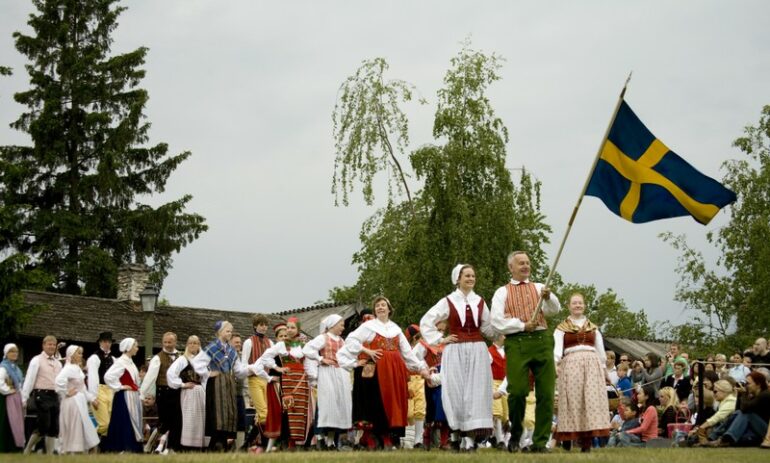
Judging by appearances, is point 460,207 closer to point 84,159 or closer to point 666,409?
point 666,409

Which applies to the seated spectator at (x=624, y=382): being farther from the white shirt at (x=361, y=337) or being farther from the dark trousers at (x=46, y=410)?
the dark trousers at (x=46, y=410)

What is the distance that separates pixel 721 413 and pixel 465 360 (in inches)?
202

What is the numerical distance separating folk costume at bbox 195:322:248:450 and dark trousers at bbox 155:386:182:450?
0.52m

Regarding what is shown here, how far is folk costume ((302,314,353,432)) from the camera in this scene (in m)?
16.7

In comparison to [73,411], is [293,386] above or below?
above

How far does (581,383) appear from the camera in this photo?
45.7 ft

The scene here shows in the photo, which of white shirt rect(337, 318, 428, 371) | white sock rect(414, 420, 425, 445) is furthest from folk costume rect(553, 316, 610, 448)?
white sock rect(414, 420, 425, 445)

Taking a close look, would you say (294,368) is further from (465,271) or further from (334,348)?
(465,271)

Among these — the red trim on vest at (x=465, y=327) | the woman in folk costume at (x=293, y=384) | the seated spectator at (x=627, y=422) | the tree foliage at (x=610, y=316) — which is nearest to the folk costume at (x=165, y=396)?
the woman in folk costume at (x=293, y=384)

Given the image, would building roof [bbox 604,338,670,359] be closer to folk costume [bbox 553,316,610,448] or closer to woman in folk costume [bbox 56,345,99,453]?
woman in folk costume [bbox 56,345,99,453]

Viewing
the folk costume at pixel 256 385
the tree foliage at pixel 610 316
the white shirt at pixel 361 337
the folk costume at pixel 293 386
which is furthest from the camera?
the tree foliage at pixel 610 316

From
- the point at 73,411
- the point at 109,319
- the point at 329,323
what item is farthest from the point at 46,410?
the point at 109,319

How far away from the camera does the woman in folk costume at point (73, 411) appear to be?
59.7 ft

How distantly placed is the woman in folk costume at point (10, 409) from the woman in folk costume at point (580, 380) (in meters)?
9.01
